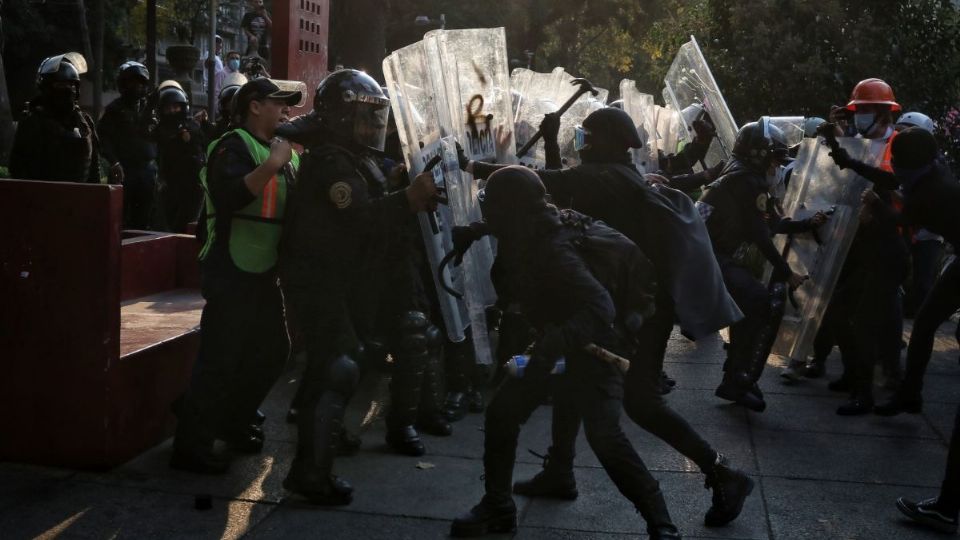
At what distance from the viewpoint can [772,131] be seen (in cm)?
775

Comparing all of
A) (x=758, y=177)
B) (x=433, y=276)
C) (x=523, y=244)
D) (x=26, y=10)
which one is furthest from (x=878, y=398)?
(x=26, y=10)

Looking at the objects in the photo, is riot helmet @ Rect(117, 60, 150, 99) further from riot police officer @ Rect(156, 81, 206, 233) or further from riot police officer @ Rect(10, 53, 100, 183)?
riot police officer @ Rect(10, 53, 100, 183)

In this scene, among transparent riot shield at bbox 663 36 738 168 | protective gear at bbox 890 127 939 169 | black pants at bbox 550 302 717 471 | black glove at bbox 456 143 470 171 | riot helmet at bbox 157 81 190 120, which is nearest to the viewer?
black pants at bbox 550 302 717 471

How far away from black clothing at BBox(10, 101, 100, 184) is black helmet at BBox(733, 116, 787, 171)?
170 inches

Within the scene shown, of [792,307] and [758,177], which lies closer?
[758,177]

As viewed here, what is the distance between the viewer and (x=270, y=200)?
5824 mm

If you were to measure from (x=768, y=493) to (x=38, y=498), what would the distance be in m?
3.39

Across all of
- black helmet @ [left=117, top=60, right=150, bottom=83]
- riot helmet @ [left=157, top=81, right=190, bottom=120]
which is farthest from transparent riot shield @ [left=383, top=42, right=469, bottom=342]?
riot helmet @ [left=157, top=81, right=190, bottom=120]

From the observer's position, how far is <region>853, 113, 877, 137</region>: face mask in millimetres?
8164

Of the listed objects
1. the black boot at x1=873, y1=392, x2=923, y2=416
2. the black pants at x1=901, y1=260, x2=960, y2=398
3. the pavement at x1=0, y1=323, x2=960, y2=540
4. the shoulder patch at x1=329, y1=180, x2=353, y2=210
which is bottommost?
the pavement at x1=0, y1=323, x2=960, y2=540

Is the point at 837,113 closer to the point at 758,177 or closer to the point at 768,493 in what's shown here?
the point at 758,177

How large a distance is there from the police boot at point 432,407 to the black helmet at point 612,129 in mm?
1678

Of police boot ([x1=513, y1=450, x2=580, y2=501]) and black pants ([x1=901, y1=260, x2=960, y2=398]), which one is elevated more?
black pants ([x1=901, y1=260, x2=960, y2=398])

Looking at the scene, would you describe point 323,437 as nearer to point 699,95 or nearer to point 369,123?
point 369,123
